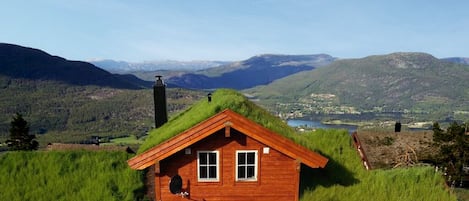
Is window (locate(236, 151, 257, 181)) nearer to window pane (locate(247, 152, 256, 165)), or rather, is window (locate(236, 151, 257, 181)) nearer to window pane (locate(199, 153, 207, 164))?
window pane (locate(247, 152, 256, 165))

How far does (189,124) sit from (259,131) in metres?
3.70

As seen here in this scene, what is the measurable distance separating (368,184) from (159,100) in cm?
1420

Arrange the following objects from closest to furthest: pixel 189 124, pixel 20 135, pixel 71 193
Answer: pixel 71 193 < pixel 189 124 < pixel 20 135

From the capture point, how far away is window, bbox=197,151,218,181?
14.2m

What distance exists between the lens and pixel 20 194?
14.8 m

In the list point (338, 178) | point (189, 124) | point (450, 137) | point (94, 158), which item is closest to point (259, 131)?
point (189, 124)

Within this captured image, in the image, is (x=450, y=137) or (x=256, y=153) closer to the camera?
(x=256, y=153)

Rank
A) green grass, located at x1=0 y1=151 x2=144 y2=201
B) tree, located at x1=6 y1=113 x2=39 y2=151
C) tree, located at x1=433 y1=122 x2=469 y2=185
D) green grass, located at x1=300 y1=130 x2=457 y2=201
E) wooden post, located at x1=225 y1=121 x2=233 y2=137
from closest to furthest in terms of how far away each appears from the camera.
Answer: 1. wooden post, located at x1=225 y1=121 x2=233 y2=137
2. green grass, located at x1=300 y1=130 x2=457 y2=201
3. green grass, located at x1=0 y1=151 x2=144 y2=201
4. tree, located at x1=433 y1=122 x2=469 y2=185
5. tree, located at x1=6 y1=113 x2=39 y2=151

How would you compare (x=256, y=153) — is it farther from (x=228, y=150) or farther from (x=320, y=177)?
(x=320, y=177)

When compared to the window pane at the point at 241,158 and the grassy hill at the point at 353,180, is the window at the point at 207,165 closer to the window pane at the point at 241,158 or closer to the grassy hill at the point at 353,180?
the window pane at the point at 241,158

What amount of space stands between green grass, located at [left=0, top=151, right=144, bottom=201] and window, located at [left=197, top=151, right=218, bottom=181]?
2977mm

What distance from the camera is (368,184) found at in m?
15.4

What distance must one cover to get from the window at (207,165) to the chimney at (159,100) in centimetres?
1055

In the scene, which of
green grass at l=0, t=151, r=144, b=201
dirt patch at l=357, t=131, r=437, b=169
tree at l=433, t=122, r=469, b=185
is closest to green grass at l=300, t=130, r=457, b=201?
dirt patch at l=357, t=131, r=437, b=169
